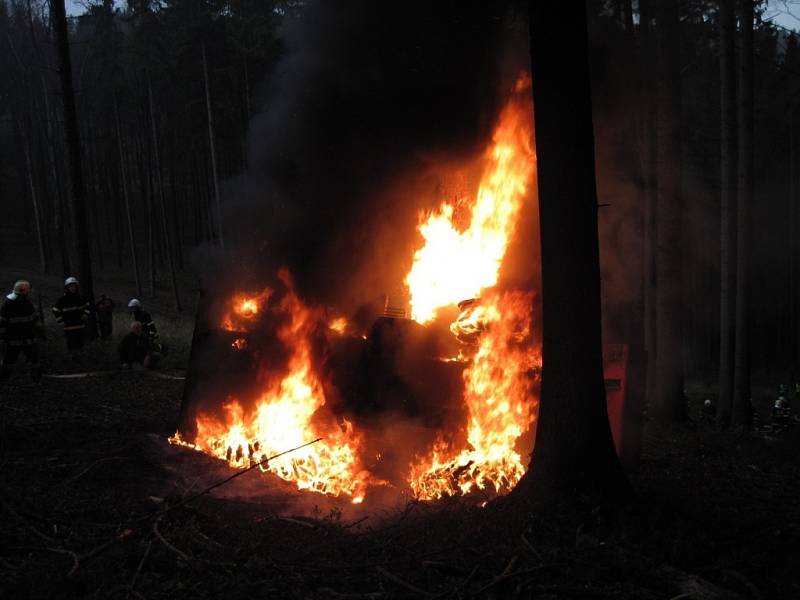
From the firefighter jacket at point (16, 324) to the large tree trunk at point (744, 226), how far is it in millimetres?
12528

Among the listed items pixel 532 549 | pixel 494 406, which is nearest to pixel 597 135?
pixel 494 406

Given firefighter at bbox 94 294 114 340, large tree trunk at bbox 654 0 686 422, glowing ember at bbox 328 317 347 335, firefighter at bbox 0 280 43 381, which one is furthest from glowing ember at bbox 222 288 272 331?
firefighter at bbox 94 294 114 340

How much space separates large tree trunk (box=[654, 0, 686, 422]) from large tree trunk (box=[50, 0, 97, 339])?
12.3m

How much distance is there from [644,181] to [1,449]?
40.7 feet

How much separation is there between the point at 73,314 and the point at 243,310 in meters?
6.32

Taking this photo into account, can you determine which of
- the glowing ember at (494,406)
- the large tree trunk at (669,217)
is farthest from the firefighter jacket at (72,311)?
the large tree trunk at (669,217)

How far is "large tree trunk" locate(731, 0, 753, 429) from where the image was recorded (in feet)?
38.3

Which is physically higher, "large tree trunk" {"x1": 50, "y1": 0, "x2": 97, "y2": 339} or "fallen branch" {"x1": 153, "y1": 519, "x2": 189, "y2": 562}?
"large tree trunk" {"x1": 50, "y1": 0, "x2": 97, "y2": 339}

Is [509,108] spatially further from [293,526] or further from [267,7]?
[267,7]

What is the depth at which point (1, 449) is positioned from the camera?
740cm

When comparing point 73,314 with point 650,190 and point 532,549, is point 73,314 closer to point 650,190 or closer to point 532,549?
point 532,549

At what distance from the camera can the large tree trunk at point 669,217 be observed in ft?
37.9

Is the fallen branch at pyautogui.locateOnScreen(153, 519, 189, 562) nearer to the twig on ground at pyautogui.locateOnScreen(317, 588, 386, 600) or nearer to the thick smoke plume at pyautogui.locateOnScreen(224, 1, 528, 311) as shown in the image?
the twig on ground at pyautogui.locateOnScreen(317, 588, 386, 600)

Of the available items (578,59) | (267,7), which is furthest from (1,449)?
(267,7)
